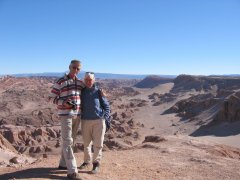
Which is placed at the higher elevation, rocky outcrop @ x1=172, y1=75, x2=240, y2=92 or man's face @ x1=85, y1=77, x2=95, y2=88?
man's face @ x1=85, y1=77, x2=95, y2=88

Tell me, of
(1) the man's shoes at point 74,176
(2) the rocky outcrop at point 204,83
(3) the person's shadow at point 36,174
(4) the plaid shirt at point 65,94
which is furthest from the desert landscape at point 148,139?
(4) the plaid shirt at point 65,94

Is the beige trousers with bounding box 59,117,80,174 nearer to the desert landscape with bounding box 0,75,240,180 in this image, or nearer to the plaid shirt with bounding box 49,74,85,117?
the plaid shirt with bounding box 49,74,85,117

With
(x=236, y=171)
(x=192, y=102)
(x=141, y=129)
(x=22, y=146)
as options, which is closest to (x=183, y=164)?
(x=236, y=171)

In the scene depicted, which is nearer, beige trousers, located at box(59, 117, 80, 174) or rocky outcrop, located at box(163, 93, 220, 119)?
beige trousers, located at box(59, 117, 80, 174)

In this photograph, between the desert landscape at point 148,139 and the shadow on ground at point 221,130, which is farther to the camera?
the shadow on ground at point 221,130

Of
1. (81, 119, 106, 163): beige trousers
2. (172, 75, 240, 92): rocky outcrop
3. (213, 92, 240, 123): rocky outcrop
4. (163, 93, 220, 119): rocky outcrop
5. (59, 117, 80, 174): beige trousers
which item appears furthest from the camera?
(172, 75, 240, 92): rocky outcrop

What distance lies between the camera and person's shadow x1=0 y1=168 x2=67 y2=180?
21.7 ft

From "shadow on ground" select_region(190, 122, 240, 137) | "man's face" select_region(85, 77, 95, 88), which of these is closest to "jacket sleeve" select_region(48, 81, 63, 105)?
"man's face" select_region(85, 77, 95, 88)

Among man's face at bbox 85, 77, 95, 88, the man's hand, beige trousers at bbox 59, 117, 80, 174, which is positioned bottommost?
beige trousers at bbox 59, 117, 80, 174

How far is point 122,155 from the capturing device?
9.75 metres

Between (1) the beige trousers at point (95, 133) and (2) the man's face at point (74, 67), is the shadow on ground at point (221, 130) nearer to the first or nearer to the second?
(1) the beige trousers at point (95, 133)

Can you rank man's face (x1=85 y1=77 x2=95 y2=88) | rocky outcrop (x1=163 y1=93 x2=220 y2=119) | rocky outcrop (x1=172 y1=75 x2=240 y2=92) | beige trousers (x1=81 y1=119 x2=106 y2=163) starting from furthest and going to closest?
rocky outcrop (x1=172 y1=75 x2=240 y2=92) < rocky outcrop (x1=163 y1=93 x2=220 y2=119) < beige trousers (x1=81 y1=119 x2=106 y2=163) < man's face (x1=85 y1=77 x2=95 y2=88)

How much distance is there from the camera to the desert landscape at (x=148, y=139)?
8.02 m

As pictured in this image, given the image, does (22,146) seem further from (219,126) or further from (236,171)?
(236,171)
